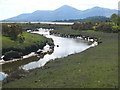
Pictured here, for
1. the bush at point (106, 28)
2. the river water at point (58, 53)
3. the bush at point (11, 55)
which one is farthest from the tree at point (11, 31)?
the bush at point (106, 28)

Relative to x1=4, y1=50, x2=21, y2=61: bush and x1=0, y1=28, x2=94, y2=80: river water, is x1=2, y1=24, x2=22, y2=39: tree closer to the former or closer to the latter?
x1=0, y1=28, x2=94, y2=80: river water

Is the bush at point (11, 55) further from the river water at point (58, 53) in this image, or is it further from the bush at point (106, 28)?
the bush at point (106, 28)

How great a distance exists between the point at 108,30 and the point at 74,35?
955 inches

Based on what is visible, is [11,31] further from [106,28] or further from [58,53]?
[106,28]

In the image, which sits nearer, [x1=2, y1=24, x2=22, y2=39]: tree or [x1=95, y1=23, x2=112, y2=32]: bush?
[x1=2, y1=24, x2=22, y2=39]: tree

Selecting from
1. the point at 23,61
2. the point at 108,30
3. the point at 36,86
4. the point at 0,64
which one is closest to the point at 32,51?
the point at 23,61

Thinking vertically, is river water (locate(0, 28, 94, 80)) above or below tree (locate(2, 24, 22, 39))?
below

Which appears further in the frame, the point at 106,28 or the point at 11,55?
the point at 106,28

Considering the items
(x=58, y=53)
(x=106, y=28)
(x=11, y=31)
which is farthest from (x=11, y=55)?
(x=106, y=28)

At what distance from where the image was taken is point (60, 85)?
32.8 metres

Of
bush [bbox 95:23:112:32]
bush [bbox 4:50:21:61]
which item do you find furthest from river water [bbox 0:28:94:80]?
bush [bbox 95:23:112:32]

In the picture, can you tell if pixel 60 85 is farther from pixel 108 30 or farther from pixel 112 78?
pixel 108 30

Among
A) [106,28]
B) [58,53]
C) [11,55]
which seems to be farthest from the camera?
[106,28]

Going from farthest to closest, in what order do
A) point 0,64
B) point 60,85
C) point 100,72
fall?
point 0,64 → point 100,72 → point 60,85
